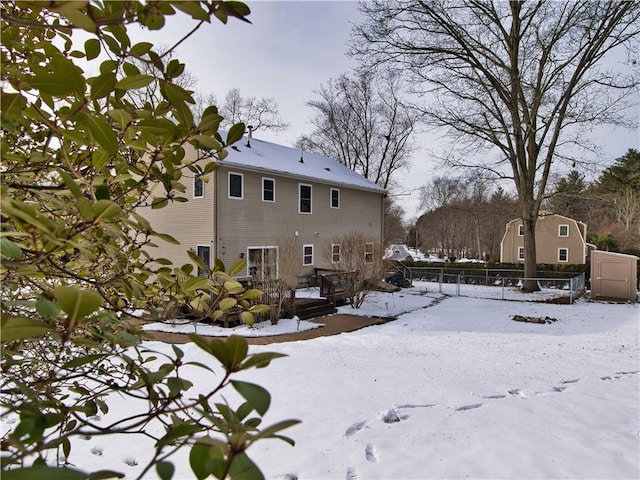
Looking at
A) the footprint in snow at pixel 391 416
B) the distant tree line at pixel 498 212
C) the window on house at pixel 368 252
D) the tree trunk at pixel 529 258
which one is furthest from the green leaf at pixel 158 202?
the tree trunk at pixel 529 258

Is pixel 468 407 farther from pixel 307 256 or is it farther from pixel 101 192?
pixel 307 256

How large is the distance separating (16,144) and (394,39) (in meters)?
15.7

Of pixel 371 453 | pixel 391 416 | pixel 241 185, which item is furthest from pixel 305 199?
pixel 371 453

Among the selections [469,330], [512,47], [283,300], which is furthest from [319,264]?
[512,47]

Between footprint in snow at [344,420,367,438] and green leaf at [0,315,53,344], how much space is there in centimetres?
315

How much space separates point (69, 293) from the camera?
1.82 feet

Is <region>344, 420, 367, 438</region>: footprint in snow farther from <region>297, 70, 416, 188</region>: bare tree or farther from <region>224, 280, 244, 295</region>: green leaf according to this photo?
<region>297, 70, 416, 188</region>: bare tree

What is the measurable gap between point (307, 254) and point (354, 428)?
13.1 metres

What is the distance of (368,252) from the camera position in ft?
42.7

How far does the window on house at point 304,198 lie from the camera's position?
1605 cm

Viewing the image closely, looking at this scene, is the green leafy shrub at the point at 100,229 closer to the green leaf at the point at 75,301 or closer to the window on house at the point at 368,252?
the green leaf at the point at 75,301

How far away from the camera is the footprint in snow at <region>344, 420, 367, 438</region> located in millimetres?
3271

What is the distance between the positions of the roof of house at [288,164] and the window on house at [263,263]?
3.07m

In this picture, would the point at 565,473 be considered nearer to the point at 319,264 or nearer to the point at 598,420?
the point at 598,420
